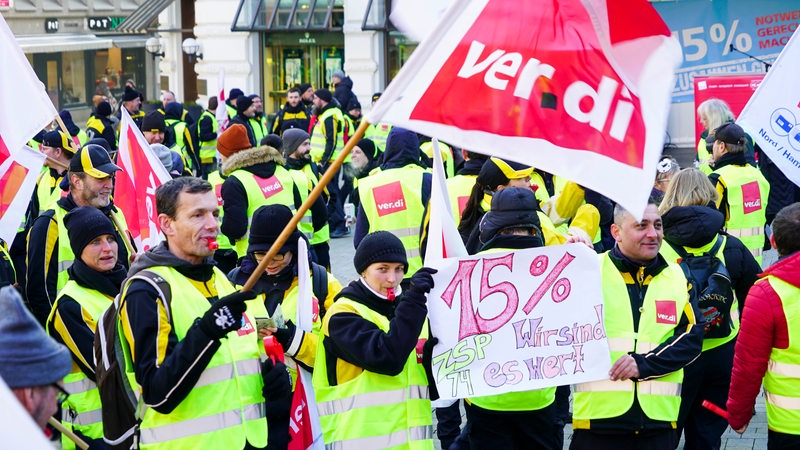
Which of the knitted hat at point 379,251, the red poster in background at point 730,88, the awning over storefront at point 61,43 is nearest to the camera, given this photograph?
the knitted hat at point 379,251

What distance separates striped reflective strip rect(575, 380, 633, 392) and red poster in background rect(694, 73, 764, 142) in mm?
10996

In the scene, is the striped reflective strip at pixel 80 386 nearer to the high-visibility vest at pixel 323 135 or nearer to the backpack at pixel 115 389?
the backpack at pixel 115 389

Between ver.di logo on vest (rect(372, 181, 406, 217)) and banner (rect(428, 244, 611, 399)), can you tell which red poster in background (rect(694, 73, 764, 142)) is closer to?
ver.di logo on vest (rect(372, 181, 406, 217))

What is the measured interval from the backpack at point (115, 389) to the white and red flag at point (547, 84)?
4.45 ft

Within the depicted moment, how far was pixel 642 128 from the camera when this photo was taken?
182 inches

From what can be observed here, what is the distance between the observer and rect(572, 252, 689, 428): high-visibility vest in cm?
588

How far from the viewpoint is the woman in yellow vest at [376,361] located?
209 inches

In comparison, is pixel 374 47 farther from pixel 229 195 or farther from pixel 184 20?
Result: pixel 229 195

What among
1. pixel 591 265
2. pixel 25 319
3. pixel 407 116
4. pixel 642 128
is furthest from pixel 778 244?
pixel 25 319

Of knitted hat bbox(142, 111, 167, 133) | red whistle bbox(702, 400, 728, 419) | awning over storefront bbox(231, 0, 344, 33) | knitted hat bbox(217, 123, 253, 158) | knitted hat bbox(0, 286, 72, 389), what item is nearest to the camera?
knitted hat bbox(0, 286, 72, 389)

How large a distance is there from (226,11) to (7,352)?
81.9 ft

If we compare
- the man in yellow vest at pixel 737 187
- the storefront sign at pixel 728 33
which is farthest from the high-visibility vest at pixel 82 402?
the storefront sign at pixel 728 33

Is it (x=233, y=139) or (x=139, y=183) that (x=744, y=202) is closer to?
(x=233, y=139)

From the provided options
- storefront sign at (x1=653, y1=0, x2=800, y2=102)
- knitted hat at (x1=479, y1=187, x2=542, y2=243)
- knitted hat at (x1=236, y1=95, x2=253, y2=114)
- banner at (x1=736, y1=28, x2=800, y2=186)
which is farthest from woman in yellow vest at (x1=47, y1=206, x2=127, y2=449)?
storefront sign at (x1=653, y1=0, x2=800, y2=102)
